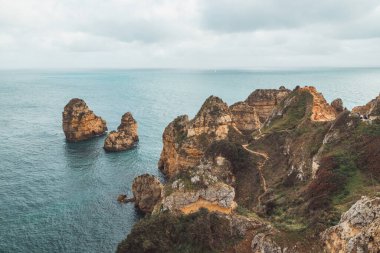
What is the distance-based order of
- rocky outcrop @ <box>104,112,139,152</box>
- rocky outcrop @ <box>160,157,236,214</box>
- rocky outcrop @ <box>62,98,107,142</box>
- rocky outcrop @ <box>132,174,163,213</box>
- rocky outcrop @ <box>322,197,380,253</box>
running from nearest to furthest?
rocky outcrop @ <box>322,197,380,253</box>, rocky outcrop @ <box>160,157,236,214</box>, rocky outcrop @ <box>132,174,163,213</box>, rocky outcrop @ <box>104,112,139,152</box>, rocky outcrop @ <box>62,98,107,142</box>

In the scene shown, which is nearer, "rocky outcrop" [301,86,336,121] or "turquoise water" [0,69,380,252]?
"turquoise water" [0,69,380,252]

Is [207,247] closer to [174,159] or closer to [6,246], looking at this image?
[6,246]

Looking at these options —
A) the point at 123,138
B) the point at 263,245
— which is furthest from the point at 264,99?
the point at 263,245

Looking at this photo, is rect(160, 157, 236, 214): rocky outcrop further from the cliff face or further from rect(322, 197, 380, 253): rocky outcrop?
rect(322, 197, 380, 253): rocky outcrop

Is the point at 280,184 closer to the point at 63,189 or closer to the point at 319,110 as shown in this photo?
the point at 319,110

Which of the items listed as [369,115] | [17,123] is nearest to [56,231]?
[369,115]

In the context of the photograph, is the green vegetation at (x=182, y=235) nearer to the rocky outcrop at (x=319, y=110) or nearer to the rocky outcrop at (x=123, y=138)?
the rocky outcrop at (x=319, y=110)

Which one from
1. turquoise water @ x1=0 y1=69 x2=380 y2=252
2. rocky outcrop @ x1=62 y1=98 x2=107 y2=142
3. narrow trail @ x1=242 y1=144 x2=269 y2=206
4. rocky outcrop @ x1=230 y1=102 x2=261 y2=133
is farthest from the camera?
rocky outcrop @ x1=62 y1=98 x2=107 y2=142

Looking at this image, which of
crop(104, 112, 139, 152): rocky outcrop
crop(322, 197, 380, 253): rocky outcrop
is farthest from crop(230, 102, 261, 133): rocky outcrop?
crop(322, 197, 380, 253): rocky outcrop
